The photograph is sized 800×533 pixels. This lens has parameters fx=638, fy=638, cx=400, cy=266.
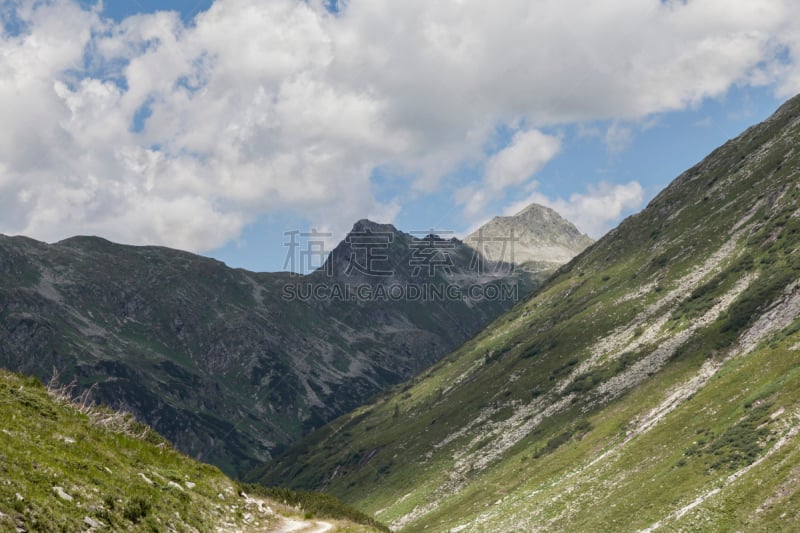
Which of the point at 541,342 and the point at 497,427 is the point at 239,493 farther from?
the point at 541,342

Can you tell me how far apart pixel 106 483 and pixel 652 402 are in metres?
83.3

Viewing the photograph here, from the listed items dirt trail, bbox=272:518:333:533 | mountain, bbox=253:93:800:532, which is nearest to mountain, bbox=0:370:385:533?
dirt trail, bbox=272:518:333:533

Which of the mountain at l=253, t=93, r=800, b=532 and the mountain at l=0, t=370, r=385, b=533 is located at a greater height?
the mountain at l=0, t=370, r=385, b=533

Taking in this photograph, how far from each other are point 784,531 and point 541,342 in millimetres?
132869

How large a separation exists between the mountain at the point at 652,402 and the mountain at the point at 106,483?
101ft

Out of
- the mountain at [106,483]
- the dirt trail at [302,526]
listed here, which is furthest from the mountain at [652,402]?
the mountain at [106,483]

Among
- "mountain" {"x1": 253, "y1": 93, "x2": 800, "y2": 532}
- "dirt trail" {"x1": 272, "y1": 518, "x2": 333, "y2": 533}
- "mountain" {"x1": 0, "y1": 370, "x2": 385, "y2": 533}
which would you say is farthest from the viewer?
"mountain" {"x1": 253, "y1": 93, "x2": 800, "y2": 532}

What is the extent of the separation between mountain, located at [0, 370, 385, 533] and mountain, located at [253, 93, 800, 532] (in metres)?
30.9

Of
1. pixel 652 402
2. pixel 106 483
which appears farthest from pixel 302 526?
pixel 652 402

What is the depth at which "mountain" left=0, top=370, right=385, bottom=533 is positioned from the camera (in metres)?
19.9

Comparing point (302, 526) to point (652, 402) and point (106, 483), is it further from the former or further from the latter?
point (652, 402)

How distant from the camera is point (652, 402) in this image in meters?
91.6

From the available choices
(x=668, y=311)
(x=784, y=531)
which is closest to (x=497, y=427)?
(x=668, y=311)

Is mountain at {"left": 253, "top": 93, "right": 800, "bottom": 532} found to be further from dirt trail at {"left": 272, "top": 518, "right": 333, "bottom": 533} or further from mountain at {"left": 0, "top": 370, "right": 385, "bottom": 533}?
mountain at {"left": 0, "top": 370, "right": 385, "bottom": 533}
